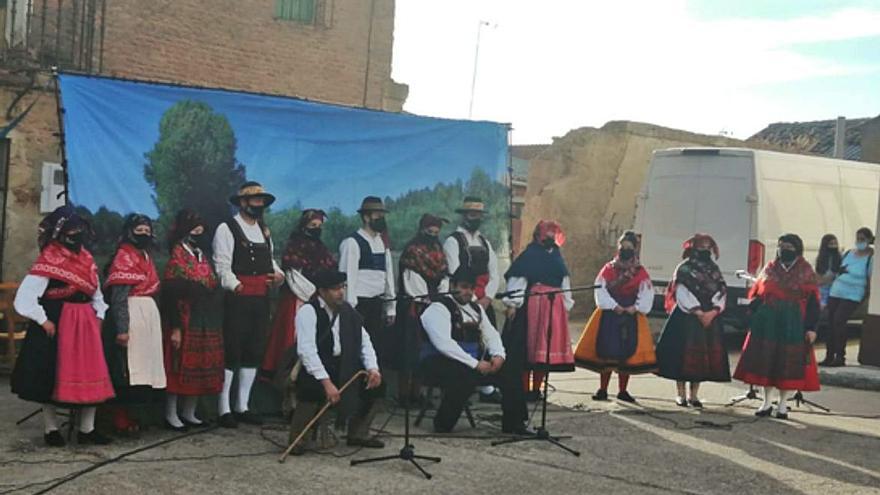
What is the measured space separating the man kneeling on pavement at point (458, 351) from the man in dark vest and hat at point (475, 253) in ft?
3.46

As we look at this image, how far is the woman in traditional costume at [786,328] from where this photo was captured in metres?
9.71

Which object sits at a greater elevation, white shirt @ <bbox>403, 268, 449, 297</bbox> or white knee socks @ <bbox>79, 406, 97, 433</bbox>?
white shirt @ <bbox>403, 268, 449, 297</bbox>

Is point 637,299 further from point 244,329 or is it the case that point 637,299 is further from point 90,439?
point 90,439

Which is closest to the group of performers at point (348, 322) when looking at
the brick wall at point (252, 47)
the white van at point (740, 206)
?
the white van at point (740, 206)

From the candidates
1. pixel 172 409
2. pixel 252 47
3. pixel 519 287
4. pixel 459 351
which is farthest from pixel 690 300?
pixel 252 47

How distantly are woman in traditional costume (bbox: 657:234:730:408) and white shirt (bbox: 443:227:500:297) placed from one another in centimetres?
173

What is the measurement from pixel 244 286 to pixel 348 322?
1.19m

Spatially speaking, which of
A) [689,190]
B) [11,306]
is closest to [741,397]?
[689,190]

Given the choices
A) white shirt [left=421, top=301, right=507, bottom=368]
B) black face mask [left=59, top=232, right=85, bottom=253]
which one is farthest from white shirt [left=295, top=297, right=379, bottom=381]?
black face mask [left=59, top=232, right=85, bottom=253]

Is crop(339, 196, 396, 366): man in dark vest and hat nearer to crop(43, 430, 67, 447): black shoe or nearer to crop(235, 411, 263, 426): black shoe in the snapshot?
crop(235, 411, 263, 426): black shoe

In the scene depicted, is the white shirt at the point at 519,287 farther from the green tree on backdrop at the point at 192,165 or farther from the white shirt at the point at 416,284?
the green tree on backdrop at the point at 192,165

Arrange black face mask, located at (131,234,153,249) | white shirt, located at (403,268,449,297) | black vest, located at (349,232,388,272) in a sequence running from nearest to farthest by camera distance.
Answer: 1. black face mask, located at (131,234,153,249)
2. black vest, located at (349,232,388,272)
3. white shirt, located at (403,268,449,297)

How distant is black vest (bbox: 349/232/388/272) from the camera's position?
29.9ft

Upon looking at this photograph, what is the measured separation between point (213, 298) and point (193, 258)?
34 cm
